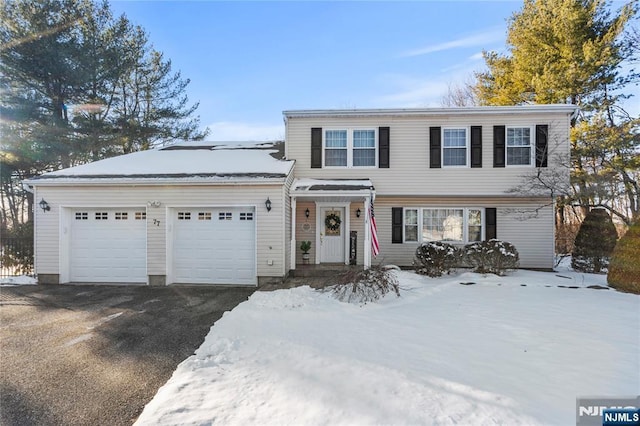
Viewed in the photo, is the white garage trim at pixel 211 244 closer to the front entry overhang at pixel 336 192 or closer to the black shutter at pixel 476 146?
the front entry overhang at pixel 336 192

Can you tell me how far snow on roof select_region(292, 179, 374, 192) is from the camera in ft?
32.0

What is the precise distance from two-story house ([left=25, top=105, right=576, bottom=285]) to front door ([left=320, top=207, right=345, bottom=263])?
37 mm

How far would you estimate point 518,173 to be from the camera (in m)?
10.7

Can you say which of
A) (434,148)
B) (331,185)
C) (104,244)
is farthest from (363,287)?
(104,244)

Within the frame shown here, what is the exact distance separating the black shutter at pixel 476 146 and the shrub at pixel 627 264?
431 cm

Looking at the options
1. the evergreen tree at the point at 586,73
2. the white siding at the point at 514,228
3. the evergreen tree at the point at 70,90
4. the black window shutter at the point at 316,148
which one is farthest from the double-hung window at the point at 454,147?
the evergreen tree at the point at 70,90

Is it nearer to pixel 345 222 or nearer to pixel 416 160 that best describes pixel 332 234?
pixel 345 222

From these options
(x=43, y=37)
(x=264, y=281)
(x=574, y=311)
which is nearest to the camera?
(x=574, y=311)

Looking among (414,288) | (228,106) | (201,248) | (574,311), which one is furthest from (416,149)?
(228,106)

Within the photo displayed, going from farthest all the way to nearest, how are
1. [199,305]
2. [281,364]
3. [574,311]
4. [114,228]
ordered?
1. [114,228]
2. [199,305]
3. [574,311]
4. [281,364]

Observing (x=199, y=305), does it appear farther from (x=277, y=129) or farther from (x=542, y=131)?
(x=277, y=129)

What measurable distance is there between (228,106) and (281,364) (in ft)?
46.4

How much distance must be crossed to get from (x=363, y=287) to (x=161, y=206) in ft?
20.6

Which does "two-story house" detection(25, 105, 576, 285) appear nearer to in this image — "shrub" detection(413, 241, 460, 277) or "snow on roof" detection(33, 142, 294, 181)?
"snow on roof" detection(33, 142, 294, 181)
